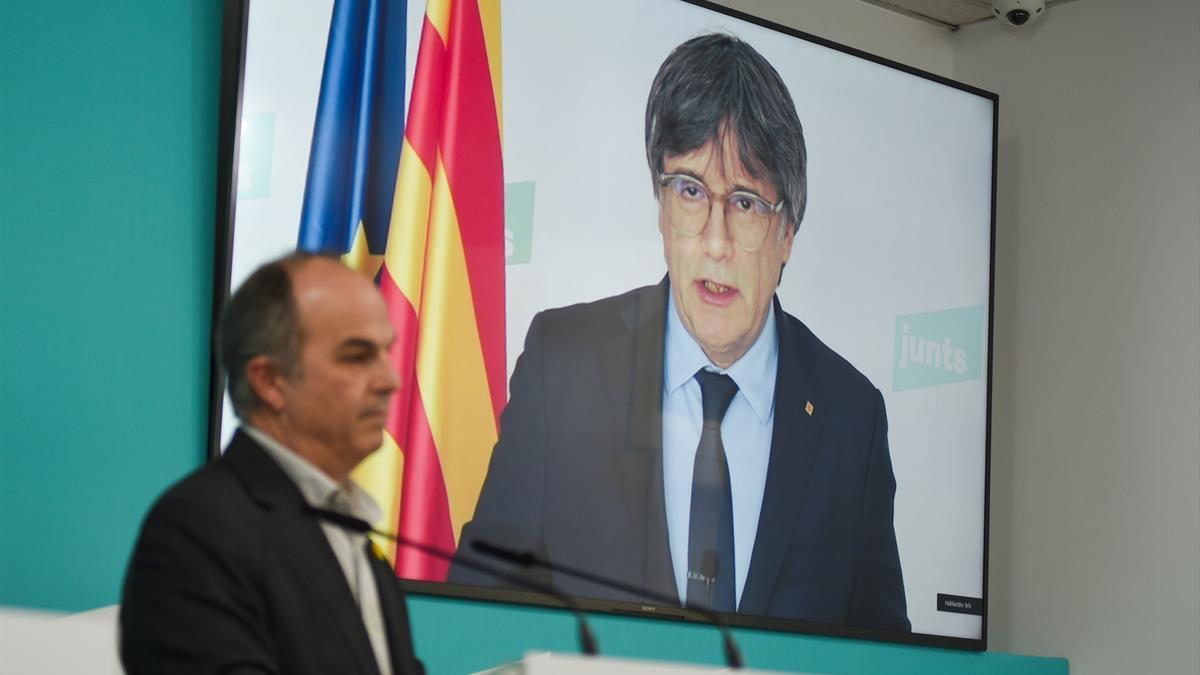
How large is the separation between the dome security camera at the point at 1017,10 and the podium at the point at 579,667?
4101 mm

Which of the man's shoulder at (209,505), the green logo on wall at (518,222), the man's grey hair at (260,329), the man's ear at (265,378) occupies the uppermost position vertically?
the green logo on wall at (518,222)

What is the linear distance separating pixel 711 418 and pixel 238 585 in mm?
2659

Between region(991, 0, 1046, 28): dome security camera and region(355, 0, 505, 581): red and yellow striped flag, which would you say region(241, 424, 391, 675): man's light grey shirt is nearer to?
region(355, 0, 505, 581): red and yellow striped flag

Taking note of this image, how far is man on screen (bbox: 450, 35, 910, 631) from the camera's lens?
3982 mm

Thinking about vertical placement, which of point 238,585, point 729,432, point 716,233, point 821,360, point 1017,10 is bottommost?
point 238,585

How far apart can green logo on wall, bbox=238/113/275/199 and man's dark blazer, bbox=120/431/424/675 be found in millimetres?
1604

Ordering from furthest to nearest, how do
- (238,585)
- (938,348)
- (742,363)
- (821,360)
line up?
(938,348), (821,360), (742,363), (238,585)

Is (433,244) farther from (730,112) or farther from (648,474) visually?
(730,112)

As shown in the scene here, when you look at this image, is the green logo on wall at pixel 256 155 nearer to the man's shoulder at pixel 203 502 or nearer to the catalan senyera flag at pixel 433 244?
the catalan senyera flag at pixel 433 244

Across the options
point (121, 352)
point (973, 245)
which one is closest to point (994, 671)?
point (973, 245)

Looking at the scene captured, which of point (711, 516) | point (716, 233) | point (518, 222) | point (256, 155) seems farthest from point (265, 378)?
point (716, 233)

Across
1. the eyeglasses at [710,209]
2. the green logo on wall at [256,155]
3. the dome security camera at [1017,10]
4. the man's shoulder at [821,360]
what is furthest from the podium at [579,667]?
the dome security camera at [1017,10]

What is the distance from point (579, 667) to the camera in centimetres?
182

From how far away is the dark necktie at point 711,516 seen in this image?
4195 mm
